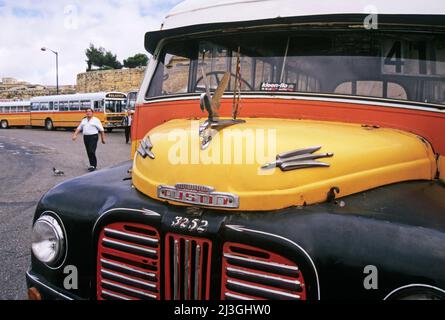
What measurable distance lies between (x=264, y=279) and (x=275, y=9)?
1777mm

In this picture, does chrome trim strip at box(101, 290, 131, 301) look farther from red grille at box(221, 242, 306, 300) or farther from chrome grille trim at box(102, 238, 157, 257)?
red grille at box(221, 242, 306, 300)

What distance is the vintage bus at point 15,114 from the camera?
32219 mm

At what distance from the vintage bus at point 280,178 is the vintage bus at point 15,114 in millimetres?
32389

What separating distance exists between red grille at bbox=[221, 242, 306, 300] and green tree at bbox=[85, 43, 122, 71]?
7823cm

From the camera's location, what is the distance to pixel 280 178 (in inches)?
72.8

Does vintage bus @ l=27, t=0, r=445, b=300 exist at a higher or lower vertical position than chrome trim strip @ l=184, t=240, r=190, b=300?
higher

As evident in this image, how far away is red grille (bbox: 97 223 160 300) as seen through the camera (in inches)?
74.0

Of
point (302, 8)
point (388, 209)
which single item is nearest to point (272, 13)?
point (302, 8)

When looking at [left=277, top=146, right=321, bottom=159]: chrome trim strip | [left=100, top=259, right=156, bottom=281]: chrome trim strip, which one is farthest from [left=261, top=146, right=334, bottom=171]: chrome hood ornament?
[left=100, top=259, right=156, bottom=281]: chrome trim strip

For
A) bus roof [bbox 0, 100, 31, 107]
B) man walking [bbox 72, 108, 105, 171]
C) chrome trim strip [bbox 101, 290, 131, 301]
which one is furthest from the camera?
bus roof [bbox 0, 100, 31, 107]

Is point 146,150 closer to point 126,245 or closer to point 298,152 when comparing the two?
point 126,245

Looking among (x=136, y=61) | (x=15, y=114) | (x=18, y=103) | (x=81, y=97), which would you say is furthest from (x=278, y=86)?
(x=136, y=61)

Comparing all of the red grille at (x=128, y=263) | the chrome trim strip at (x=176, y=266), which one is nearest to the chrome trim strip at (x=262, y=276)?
the chrome trim strip at (x=176, y=266)
